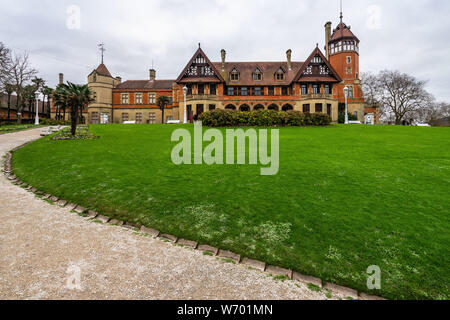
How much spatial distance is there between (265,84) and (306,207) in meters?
39.3

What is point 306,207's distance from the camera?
18.3 feet

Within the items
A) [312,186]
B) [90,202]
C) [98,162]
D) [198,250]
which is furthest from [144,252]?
[98,162]

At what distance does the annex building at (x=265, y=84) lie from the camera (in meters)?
39.3

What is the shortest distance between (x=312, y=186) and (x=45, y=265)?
21.0 feet

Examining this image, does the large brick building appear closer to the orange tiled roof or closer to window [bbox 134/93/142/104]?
the orange tiled roof

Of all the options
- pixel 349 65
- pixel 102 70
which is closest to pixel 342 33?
pixel 349 65

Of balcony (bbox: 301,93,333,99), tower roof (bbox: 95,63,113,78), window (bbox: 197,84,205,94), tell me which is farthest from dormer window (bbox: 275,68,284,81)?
tower roof (bbox: 95,63,113,78)

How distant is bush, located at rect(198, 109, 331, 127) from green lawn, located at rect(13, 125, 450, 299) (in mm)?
14708

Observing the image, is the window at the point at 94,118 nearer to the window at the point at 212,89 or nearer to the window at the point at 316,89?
the window at the point at 212,89

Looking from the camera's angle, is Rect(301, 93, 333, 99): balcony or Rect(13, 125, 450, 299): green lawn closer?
Rect(13, 125, 450, 299): green lawn

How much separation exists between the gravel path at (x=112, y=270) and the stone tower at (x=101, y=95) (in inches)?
2062

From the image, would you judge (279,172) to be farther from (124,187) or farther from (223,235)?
(124,187)

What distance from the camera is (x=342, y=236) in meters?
4.46

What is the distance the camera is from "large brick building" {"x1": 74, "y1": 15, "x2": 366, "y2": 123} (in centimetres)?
3931
